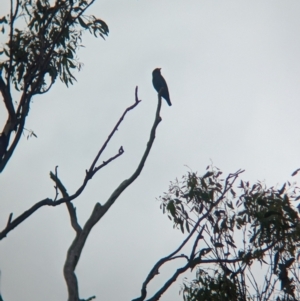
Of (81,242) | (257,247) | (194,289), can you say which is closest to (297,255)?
(257,247)

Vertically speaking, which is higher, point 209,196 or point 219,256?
point 209,196

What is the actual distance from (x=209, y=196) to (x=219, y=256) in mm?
740

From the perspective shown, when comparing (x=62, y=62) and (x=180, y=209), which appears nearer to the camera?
(x=62, y=62)

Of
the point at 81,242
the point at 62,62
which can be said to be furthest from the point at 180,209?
the point at 81,242

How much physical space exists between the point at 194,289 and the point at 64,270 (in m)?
4.16

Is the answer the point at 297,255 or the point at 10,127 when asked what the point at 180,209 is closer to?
the point at 297,255

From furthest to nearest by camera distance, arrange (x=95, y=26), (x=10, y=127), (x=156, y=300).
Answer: (x=95, y=26) < (x=10, y=127) < (x=156, y=300)

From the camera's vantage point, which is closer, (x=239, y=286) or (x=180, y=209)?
(x=239, y=286)

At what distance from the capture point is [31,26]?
6.23m

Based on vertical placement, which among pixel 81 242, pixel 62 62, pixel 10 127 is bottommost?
pixel 81 242

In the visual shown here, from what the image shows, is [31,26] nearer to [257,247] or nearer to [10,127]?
[10,127]

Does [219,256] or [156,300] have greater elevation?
[219,256]

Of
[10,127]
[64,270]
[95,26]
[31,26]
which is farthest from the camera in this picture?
[95,26]

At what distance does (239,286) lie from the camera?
6250 millimetres
